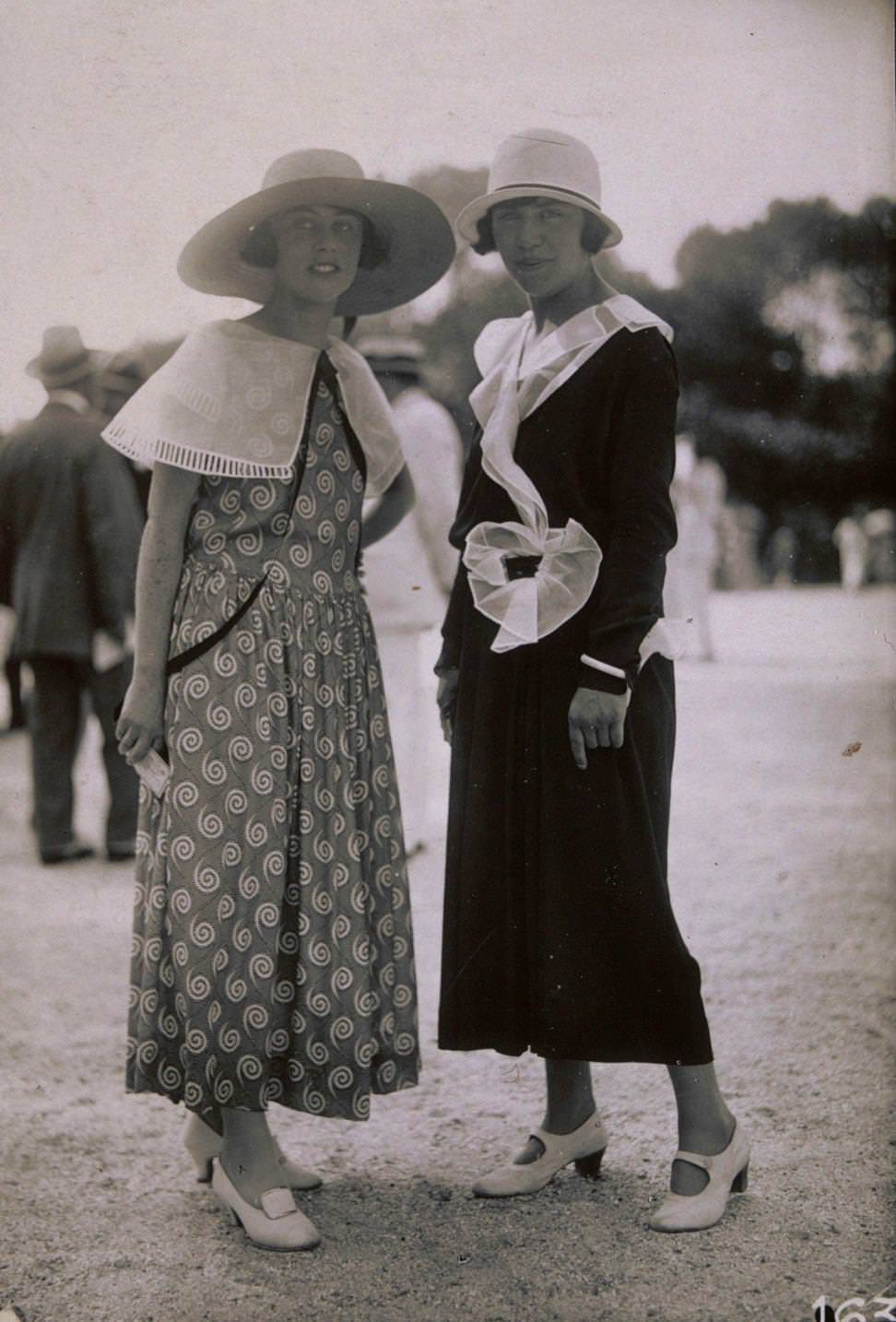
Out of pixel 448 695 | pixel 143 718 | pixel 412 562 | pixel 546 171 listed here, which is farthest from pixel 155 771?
pixel 412 562

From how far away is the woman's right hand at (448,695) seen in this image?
3068mm

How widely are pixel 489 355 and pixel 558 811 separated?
0.98 m

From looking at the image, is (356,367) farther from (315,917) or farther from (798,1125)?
(798,1125)

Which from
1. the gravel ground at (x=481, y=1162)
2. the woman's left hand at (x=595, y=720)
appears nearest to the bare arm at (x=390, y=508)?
the woman's left hand at (x=595, y=720)

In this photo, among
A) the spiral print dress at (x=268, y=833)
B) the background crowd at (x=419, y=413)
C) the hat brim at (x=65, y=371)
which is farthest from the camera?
the background crowd at (x=419, y=413)

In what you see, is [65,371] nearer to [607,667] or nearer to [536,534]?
[536,534]

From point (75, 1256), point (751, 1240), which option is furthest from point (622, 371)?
point (75, 1256)

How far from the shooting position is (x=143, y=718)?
2812mm

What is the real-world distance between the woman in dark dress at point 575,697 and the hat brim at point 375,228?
6.7 inches

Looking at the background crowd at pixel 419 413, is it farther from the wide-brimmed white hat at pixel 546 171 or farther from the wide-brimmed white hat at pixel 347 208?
the wide-brimmed white hat at pixel 546 171

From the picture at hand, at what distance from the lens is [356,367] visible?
3076 millimetres

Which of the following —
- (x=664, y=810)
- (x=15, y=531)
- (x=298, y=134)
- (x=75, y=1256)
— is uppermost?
(x=298, y=134)

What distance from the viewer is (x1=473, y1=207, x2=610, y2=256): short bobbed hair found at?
2.87 m

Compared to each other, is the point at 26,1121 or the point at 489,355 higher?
the point at 489,355
